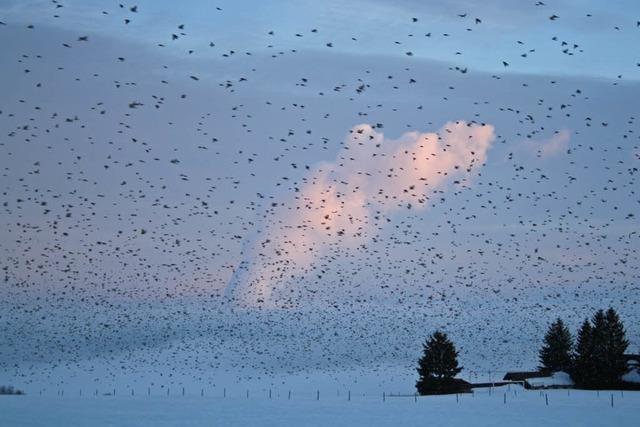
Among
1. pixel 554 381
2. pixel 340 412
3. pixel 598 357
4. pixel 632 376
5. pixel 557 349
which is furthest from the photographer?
pixel 557 349

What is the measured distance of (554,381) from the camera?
285 feet

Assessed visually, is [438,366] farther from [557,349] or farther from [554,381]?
[557,349]

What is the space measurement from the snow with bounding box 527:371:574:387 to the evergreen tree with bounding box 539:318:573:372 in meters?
3.56

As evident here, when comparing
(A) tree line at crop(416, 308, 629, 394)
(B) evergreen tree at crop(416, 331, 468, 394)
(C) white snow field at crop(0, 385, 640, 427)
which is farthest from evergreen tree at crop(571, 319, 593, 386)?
(B) evergreen tree at crop(416, 331, 468, 394)

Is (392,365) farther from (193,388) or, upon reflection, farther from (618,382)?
(618,382)

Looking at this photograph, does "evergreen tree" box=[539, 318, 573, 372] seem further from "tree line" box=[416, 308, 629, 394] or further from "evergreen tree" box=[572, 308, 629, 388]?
"evergreen tree" box=[572, 308, 629, 388]

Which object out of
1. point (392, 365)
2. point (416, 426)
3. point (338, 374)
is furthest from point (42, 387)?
point (416, 426)

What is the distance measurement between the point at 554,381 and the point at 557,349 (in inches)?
386

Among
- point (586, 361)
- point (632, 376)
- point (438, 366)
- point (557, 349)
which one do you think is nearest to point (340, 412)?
point (438, 366)

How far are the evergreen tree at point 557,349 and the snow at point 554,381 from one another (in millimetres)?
3557

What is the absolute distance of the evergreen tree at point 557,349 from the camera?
9525 cm

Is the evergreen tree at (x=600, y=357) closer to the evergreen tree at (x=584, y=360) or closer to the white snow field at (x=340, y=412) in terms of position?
the evergreen tree at (x=584, y=360)

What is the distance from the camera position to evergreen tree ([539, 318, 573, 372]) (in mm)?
95250

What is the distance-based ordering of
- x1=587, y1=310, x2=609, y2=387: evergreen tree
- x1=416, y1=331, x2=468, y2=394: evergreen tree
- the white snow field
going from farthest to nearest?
x1=416, y1=331, x2=468, y2=394: evergreen tree, x1=587, y1=310, x2=609, y2=387: evergreen tree, the white snow field
